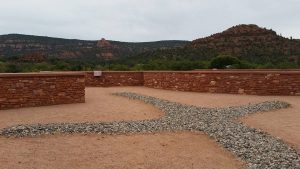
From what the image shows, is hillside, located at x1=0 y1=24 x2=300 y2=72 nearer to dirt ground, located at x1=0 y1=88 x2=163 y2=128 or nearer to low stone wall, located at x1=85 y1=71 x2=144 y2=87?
low stone wall, located at x1=85 y1=71 x2=144 y2=87

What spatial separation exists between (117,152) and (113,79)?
16.0 metres

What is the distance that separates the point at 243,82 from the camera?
16.3m

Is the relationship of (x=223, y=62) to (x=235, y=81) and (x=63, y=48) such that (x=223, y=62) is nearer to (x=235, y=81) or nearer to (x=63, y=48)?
(x=235, y=81)

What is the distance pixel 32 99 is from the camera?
1301cm

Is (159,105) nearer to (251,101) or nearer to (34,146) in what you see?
(251,101)

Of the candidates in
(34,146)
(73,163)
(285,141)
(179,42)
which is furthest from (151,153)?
(179,42)

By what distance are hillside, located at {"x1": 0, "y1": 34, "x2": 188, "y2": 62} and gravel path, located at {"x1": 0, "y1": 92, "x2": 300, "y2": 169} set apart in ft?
129

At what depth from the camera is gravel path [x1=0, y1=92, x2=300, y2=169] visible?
6.89 metres

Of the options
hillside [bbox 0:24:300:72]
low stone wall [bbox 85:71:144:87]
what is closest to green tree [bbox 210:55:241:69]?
hillside [bbox 0:24:300:72]

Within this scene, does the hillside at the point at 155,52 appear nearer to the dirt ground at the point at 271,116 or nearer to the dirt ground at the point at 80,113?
the dirt ground at the point at 271,116

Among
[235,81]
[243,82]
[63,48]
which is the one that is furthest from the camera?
[63,48]

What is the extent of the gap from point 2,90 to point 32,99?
99 cm

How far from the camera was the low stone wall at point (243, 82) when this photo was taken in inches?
622

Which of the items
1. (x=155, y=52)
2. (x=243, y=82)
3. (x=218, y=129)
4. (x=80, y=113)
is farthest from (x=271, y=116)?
(x=155, y=52)
